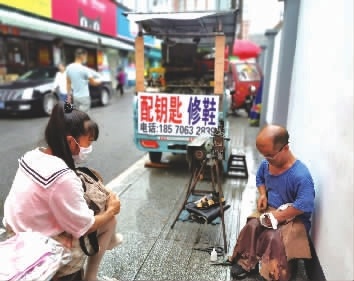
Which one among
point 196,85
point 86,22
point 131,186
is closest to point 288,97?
point 196,85

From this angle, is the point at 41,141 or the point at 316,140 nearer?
the point at 41,141

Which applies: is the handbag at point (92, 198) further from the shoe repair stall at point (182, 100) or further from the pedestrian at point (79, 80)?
the pedestrian at point (79, 80)

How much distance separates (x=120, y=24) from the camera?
62.3 feet

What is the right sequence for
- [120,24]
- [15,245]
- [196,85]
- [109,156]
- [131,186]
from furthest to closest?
[120,24]
[109,156]
[196,85]
[131,186]
[15,245]

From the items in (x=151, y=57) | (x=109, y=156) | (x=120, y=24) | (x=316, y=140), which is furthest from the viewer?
(x=151, y=57)

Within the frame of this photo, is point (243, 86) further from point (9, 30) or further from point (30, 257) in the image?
point (30, 257)

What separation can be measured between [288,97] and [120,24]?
52.0ft

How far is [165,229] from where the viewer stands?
3627 millimetres

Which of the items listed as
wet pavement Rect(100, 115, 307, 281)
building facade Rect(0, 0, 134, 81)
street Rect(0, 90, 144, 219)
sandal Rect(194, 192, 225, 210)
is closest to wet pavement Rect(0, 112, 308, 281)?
wet pavement Rect(100, 115, 307, 281)

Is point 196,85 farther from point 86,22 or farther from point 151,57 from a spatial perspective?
point 151,57

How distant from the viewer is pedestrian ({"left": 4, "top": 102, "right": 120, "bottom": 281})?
1.83m

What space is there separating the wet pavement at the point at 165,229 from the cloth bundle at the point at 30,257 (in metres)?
1.06

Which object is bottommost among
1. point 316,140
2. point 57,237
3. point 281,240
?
point 281,240

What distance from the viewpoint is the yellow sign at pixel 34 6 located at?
9086mm
